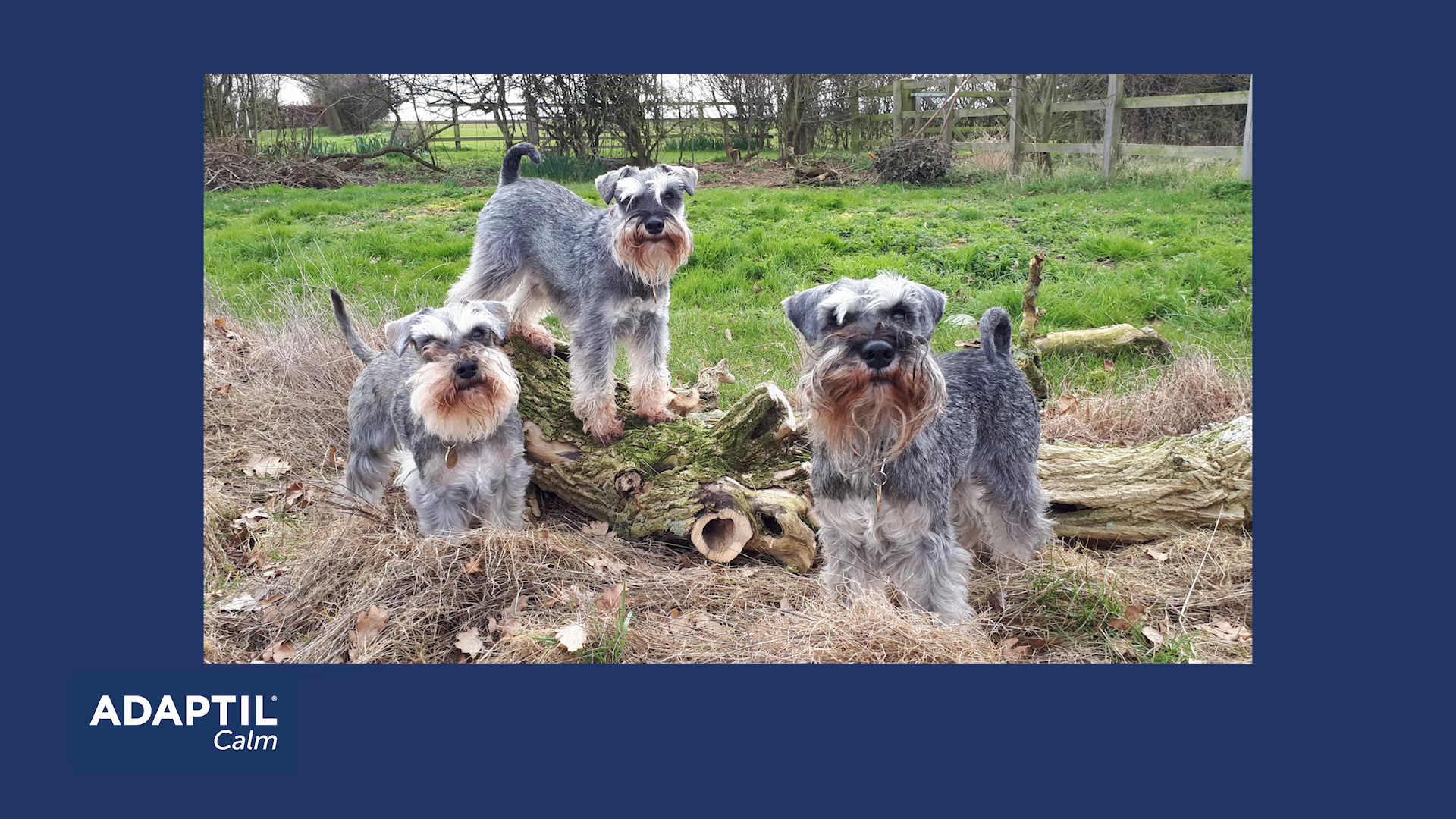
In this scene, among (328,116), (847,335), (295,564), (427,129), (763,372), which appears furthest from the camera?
(763,372)

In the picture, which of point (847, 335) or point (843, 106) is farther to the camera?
point (843, 106)

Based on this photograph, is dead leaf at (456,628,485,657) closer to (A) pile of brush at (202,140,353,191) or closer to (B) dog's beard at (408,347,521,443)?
(B) dog's beard at (408,347,521,443)

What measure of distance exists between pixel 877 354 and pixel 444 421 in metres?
2.64

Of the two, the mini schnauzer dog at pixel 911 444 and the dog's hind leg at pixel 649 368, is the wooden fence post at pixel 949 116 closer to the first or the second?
the mini schnauzer dog at pixel 911 444

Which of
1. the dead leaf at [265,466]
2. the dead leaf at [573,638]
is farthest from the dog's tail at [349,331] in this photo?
the dead leaf at [573,638]

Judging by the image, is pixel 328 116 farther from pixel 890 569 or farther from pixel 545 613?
pixel 890 569

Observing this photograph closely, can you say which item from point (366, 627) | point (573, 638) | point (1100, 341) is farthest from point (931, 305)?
point (1100, 341)

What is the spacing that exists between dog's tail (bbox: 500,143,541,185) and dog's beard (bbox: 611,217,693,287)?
1533 millimetres

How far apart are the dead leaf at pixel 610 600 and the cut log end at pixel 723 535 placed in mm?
725

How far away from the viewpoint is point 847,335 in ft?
13.8

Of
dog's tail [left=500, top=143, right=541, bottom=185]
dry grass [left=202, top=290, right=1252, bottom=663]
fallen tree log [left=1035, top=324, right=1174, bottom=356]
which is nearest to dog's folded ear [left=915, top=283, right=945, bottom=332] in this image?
dry grass [left=202, top=290, right=1252, bottom=663]

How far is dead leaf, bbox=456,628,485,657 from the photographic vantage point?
5090mm

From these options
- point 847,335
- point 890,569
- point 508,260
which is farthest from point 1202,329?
point 508,260

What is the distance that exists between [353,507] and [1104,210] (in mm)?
6410
